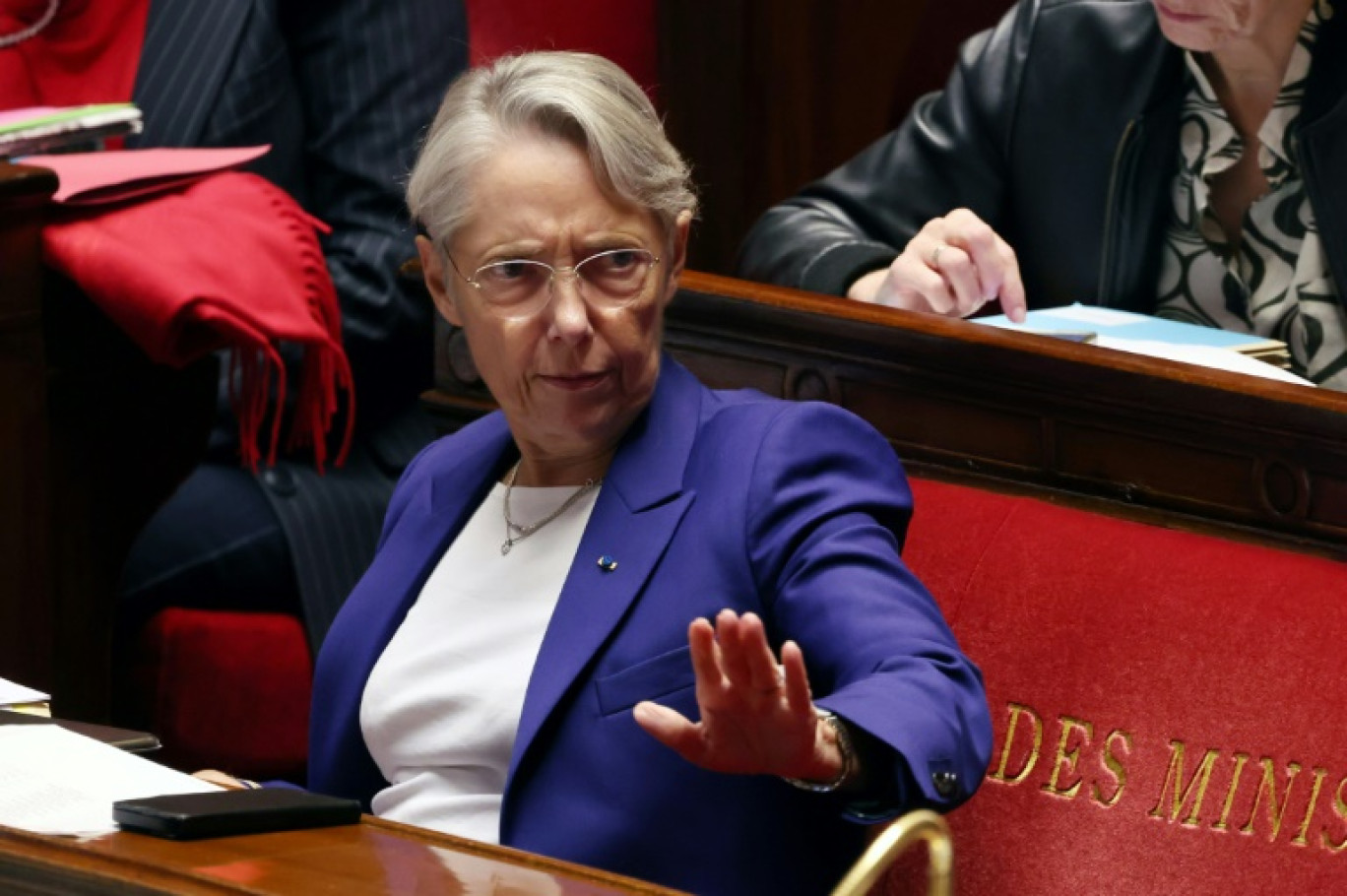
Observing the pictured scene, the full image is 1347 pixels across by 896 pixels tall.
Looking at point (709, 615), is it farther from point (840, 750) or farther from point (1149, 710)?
point (1149, 710)

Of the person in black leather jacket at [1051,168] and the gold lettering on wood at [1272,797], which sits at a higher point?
the person in black leather jacket at [1051,168]

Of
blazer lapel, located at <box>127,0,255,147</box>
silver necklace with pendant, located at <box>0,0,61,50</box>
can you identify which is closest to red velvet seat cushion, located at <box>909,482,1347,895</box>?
blazer lapel, located at <box>127,0,255,147</box>

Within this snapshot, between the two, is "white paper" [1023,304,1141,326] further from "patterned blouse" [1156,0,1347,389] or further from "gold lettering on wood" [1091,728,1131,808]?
"gold lettering on wood" [1091,728,1131,808]

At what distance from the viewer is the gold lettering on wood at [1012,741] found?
1.88 m

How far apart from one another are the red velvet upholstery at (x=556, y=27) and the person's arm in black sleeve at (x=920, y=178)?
0.73 meters

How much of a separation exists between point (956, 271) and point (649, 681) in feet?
2.58

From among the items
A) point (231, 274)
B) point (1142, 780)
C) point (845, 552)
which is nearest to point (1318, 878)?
point (1142, 780)

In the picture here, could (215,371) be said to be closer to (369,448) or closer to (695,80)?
(369,448)

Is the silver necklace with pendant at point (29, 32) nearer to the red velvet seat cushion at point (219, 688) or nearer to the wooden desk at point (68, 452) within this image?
the wooden desk at point (68, 452)

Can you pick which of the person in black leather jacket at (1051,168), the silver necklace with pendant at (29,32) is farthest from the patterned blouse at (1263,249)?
the silver necklace with pendant at (29,32)

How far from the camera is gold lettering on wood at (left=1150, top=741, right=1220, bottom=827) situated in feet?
5.90

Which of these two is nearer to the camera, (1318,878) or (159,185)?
(1318,878)

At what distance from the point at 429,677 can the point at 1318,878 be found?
69 centimetres

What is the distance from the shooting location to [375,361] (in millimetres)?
2975
